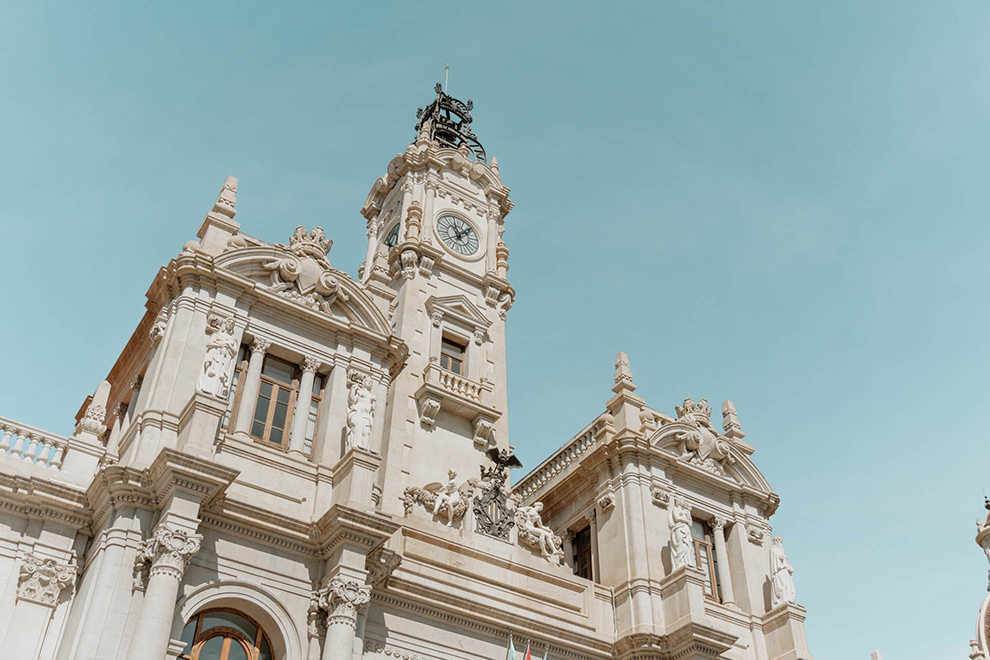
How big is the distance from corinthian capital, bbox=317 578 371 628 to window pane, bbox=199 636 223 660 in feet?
7.47

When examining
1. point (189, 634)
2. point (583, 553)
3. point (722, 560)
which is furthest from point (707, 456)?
point (189, 634)

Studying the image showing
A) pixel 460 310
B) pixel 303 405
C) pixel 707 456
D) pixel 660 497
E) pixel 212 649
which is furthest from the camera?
pixel 460 310

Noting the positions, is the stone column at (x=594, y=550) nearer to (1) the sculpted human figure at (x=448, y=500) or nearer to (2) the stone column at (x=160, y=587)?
(1) the sculpted human figure at (x=448, y=500)

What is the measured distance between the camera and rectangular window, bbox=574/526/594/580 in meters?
31.7

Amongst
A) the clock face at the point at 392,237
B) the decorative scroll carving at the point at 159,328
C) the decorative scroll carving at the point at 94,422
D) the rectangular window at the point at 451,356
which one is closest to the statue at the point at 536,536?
the rectangular window at the point at 451,356

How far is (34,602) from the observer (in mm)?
20406

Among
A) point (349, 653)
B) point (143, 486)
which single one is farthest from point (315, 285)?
point (349, 653)

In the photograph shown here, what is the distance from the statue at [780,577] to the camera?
30578mm

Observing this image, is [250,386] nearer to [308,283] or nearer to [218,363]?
[218,363]

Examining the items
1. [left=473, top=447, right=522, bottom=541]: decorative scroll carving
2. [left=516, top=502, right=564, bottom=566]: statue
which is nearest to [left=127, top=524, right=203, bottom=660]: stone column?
[left=473, top=447, right=522, bottom=541]: decorative scroll carving

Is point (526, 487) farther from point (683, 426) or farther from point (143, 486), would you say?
point (143, 486)

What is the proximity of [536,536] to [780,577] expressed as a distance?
8501mm

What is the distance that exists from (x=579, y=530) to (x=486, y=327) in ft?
28.2

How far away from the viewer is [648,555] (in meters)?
29.1
